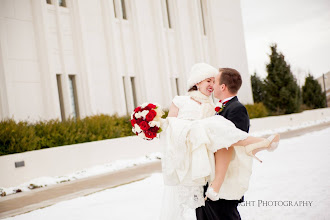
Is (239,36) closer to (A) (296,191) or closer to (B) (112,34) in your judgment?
(B) (112,34)

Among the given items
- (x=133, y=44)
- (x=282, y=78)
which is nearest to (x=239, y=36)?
(x=282, y=78)

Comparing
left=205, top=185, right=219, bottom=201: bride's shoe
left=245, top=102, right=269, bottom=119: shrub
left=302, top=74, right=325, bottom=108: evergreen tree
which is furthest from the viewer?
left=302, top=74, right=325, bottom=108: evergreen tree

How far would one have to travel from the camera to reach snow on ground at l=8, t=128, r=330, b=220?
5.04 metres

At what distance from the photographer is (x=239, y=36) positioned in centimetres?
2770

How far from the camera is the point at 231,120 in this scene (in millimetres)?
3100

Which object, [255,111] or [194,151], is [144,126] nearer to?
[194,151]

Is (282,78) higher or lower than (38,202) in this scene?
higher

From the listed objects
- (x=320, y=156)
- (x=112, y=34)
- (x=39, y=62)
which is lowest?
(x=320, y=156)

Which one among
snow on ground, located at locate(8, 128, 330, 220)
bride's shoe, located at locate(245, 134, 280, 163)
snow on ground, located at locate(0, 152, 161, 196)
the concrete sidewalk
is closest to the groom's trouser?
bride's shoe, located at locate(245, 134, 280, 163)

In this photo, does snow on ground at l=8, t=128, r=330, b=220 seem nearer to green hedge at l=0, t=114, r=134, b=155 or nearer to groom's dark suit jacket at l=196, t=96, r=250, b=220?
groom's dark suit jacket at l=196, t=96, r=250, b=220

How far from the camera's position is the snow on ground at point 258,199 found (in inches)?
198

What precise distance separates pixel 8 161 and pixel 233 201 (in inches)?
325

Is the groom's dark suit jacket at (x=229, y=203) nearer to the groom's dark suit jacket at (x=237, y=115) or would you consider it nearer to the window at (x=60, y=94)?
the groom's dark suit jacket at (x=237, y=115)

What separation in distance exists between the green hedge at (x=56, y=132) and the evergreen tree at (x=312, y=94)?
121 feet
